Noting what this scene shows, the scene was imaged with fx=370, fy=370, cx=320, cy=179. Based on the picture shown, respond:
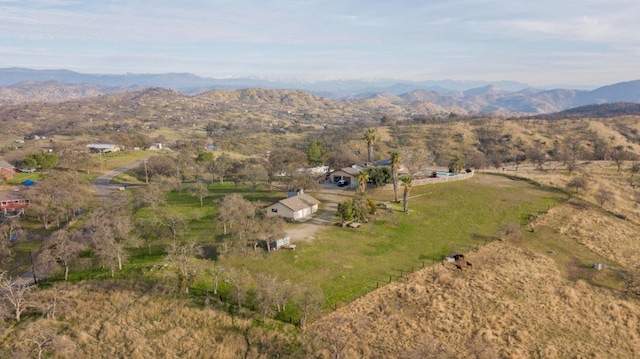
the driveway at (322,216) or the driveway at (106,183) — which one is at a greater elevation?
the driveway at (322,216)

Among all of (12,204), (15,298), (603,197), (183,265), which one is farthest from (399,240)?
(12,204)

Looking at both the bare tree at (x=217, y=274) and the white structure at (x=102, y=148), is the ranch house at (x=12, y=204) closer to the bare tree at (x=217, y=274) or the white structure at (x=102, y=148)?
the bare tree at (x=217, y=274)

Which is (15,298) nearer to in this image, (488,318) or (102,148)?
(488,318)

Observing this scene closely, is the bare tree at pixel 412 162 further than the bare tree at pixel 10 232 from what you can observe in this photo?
Yes

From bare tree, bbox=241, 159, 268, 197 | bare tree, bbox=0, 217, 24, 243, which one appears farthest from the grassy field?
bare tree, bbox=0, 217, 24, 243

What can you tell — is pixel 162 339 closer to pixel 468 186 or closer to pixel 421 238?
pixel 421 238

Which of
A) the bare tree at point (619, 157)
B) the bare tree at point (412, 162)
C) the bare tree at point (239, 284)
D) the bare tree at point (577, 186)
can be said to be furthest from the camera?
the bare tree at point (619, 157)

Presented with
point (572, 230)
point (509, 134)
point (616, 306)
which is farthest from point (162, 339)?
point (509, 134)

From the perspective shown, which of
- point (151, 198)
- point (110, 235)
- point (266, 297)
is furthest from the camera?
point (151, 198)

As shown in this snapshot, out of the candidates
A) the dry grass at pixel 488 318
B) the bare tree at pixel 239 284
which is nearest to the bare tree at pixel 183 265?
the bare tree at pixel 239 284
